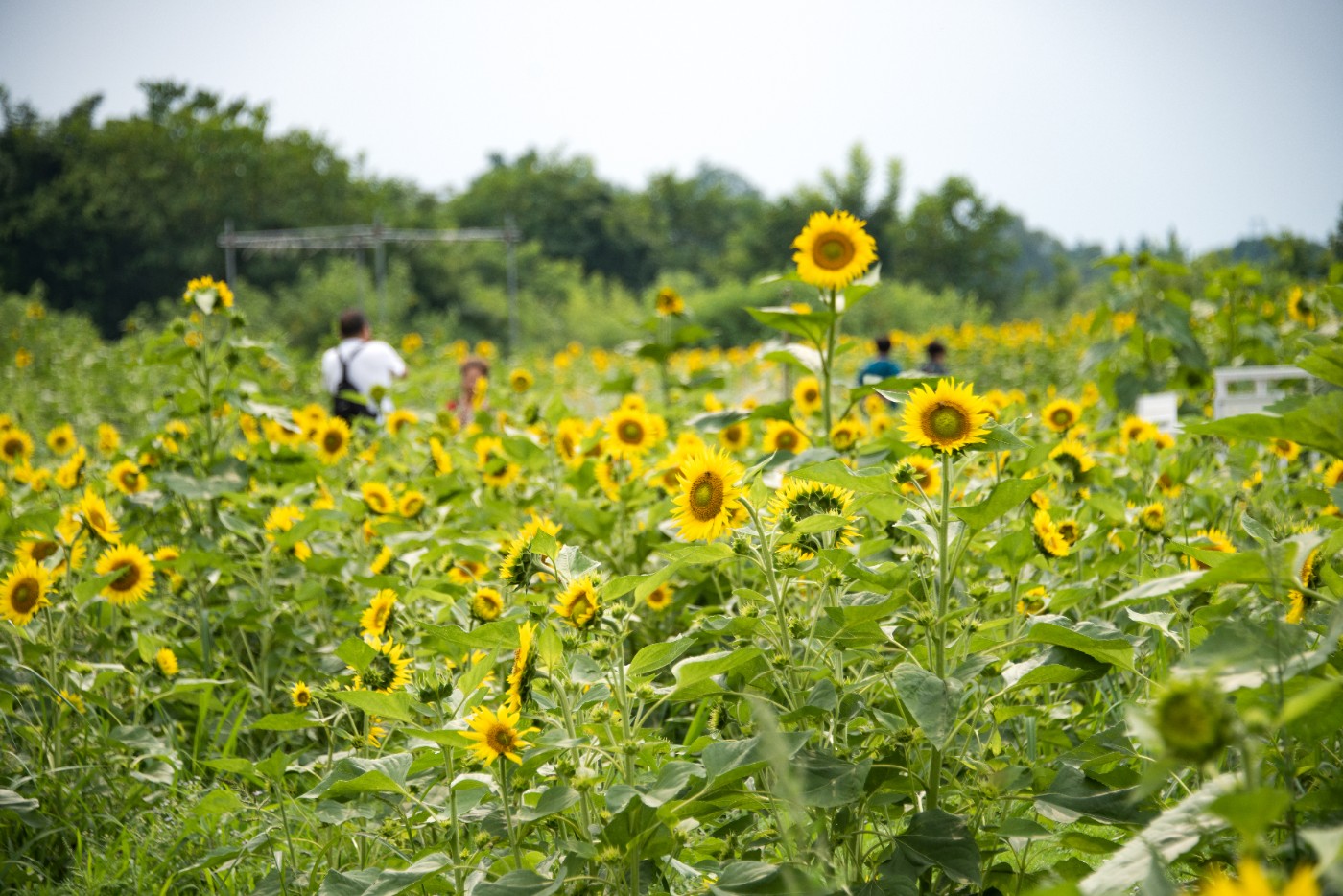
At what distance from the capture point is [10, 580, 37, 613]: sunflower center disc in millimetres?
2010

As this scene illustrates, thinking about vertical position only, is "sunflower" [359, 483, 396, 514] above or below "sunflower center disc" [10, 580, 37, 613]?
above

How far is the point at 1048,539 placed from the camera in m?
1.71

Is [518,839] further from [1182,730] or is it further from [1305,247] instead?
[1305,247]

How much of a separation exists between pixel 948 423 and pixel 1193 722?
0.76m

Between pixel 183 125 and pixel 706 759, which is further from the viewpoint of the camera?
pixel 183 125

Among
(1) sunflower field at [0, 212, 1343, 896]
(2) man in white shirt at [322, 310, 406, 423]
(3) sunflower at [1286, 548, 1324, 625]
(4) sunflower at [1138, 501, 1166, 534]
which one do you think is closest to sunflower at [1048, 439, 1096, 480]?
(1) sunflower field at [0, 212, 1343, 896]

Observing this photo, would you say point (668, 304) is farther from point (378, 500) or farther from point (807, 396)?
point (378, 500)

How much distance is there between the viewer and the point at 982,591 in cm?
163

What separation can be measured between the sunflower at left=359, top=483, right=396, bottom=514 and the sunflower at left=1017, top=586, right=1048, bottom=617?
1.61 meters

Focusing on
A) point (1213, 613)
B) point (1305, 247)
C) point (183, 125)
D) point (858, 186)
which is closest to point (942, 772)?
point (1213, 613)

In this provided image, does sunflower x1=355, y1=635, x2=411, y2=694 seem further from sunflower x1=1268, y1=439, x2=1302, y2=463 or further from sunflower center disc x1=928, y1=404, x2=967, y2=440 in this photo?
sunflower x1=1268, y1=439, x2=1302, y2=463

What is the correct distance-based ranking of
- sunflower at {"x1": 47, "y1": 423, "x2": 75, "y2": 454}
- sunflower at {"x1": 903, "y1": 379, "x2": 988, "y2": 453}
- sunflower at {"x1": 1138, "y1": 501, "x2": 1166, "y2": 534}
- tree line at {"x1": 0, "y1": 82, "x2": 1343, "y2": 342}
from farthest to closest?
tree line at {"x1": 0, "y1": 82, "x2": 1343, "y2": 342}, sunflower at {"x1": 47, "y1": 423, "x2": 75, "y2": 454}, sunflower at {"x1": 1138, "y1": 501, "x2": 1166, "y2": 534}, sunflower at {"x1": 903, "y1": 379, "x2": 988, "y2": 453}

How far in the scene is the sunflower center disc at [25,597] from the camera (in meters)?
2.01

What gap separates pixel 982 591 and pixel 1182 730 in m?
1.01
